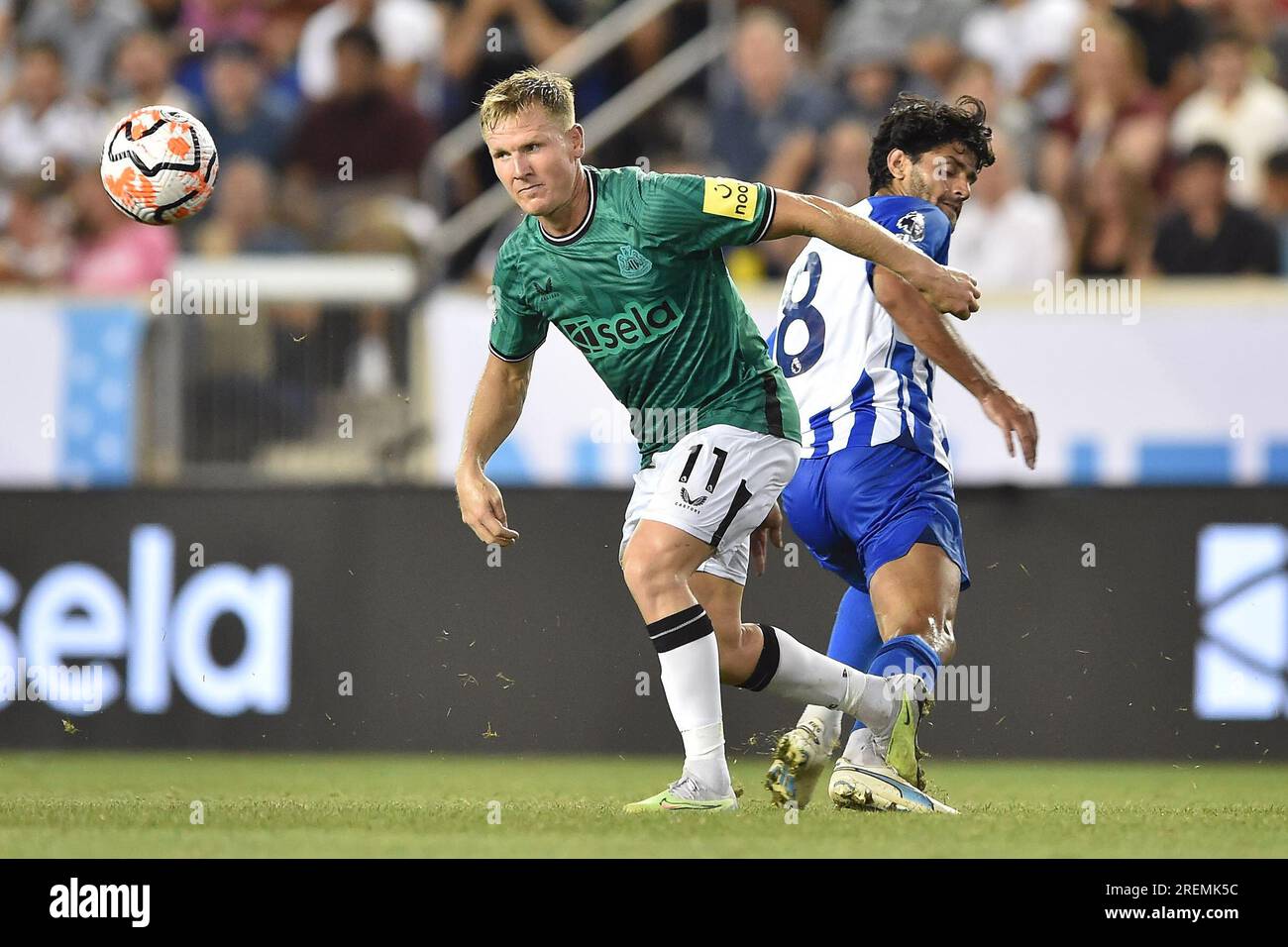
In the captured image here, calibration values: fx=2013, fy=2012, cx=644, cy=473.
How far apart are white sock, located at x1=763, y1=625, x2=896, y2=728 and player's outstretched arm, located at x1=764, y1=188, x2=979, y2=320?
3.90ft

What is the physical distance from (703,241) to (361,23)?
839cm

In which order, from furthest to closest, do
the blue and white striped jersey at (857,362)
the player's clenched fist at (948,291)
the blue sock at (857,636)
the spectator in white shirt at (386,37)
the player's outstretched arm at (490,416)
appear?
the spectator in white shirt at (386,37) → the blue sock at (857,636) → the blue and white striped jersey at (857,362) → the player's outstretched arm at (490,416) → the player's clenched fist at (948,291)

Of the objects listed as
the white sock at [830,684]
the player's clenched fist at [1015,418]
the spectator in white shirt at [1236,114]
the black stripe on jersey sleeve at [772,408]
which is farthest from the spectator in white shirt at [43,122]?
the player's clenched fist at [1015,418]

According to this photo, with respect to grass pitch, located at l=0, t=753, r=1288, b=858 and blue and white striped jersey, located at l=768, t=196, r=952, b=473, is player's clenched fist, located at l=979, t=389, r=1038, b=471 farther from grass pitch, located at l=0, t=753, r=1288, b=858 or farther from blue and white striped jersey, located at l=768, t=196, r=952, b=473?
grass pitch, located at l=0, t=753, r=1288, b=858

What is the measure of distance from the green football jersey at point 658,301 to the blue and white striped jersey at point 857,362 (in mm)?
382

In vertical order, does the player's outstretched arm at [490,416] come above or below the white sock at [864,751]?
above

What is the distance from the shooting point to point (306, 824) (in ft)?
19.6

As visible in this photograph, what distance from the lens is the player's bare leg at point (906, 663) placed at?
6.16 m

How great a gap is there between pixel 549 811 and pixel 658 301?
166cm

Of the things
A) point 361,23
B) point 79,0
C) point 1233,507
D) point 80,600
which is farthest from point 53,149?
point 1233,507

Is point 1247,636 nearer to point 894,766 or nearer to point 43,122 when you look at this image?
point 894,766

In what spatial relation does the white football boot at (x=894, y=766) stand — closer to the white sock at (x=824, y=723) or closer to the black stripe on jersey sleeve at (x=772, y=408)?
the white sock at (x=824, y=723)

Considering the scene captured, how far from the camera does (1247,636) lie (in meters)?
8.83

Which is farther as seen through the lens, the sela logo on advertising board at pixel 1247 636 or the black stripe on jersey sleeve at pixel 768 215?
the sela logo on advertising board at pixel 1247 636
